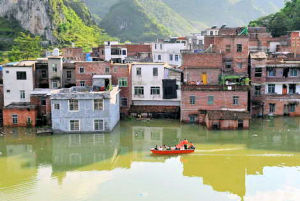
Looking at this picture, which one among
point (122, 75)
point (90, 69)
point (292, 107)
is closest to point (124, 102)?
point (122, 75)

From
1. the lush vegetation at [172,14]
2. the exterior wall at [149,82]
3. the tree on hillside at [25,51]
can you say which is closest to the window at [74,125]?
the exterior wall at [149,82]

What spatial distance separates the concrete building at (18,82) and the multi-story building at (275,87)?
18302mm

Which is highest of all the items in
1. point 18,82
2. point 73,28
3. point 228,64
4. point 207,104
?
point 73,28

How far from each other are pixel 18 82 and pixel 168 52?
19652 mm

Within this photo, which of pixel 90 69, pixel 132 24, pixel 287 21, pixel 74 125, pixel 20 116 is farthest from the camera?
pixel 132 24

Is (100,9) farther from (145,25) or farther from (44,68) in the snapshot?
(44,68)

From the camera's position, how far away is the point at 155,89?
32.4 metres

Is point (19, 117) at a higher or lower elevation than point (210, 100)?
lower

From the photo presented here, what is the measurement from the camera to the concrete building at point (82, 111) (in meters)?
26.7

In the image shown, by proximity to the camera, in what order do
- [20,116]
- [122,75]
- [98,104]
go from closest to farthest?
1. [98,104]
2. [20,116]
3. [122,75]

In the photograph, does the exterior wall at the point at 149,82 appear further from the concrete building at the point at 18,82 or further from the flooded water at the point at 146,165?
the concrete building at the point at 18,82

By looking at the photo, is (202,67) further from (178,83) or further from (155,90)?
(155,90)

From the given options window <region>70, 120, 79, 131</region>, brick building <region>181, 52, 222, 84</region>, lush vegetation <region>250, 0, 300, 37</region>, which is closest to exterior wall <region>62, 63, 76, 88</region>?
window <region>70, 120, 79, 131</region>

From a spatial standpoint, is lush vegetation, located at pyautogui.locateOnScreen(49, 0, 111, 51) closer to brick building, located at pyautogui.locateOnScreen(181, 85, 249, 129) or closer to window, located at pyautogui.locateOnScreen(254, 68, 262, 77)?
window, located at pyautogui.locateOnScreen(254, 68, 262, 77)
